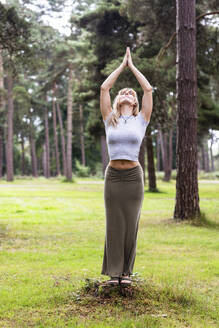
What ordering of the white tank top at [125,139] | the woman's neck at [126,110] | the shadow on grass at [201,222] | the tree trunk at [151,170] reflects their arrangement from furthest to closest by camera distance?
the tree trunk at [151,170] → the shadow on grass at [201,222] → the woman's neck at [126,110] → the white tank top at [125,139]

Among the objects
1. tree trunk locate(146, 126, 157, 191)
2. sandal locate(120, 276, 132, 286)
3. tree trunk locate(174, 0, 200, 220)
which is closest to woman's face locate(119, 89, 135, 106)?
sandal locate(120, 276, 132, 286)

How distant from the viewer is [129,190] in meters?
4.54

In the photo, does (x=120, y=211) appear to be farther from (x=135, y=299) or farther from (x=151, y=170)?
(x=151, y=170)

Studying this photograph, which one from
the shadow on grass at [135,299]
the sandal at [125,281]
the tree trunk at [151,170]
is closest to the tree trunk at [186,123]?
the shadow on grass at [135,299]

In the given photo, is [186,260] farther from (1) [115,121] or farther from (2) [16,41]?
(2) [16,41]

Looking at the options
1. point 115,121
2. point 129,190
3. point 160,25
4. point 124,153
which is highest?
point 160,25

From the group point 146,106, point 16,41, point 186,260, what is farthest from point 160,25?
point 146,106

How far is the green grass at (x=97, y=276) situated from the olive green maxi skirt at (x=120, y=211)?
39 centimetres

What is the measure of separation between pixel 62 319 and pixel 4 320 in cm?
55

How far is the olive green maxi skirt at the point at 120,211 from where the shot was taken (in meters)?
4.54

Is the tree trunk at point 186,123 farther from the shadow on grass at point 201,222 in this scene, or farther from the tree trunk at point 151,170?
the tree trunk at point 151,170

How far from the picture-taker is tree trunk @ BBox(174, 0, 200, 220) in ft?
34.7

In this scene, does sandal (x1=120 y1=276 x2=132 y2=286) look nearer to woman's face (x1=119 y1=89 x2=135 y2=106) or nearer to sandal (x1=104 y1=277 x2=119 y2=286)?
sandal (x1=104 y1=277 x2=119 y2=286)

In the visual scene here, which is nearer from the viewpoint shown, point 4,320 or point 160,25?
point 4,320
